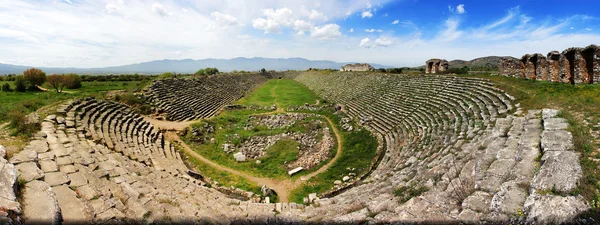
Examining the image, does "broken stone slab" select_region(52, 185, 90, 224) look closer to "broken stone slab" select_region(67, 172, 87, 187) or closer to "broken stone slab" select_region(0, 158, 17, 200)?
"broken stone slab" select_region(67, 172, 87, 187)

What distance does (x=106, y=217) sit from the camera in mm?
5129

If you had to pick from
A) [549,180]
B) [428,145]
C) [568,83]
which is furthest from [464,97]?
[549,180]

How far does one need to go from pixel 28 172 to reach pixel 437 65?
3074 cm

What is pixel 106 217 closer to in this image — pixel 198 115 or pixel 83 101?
pixel 83 101

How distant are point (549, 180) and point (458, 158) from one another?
3.47 m

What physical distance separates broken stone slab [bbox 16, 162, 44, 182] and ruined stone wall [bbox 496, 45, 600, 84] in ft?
68.0

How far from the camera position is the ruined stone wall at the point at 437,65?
27031mm

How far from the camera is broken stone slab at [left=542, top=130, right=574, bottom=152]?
5704 millimetres

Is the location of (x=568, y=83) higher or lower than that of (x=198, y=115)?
higher

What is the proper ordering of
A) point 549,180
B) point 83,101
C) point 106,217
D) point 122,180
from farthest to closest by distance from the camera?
point 83,101 → point 122,180 → point 106,217 → point 549,180

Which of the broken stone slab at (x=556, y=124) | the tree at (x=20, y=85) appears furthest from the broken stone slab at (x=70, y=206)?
the tree at (x=20, y=85)

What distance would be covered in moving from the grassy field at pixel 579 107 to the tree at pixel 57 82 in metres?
38.9

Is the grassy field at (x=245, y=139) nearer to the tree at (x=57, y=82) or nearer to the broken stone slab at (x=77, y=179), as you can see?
the broken stone slab at (x=77, y=179)

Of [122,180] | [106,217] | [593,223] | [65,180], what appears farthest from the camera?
[122,180]
